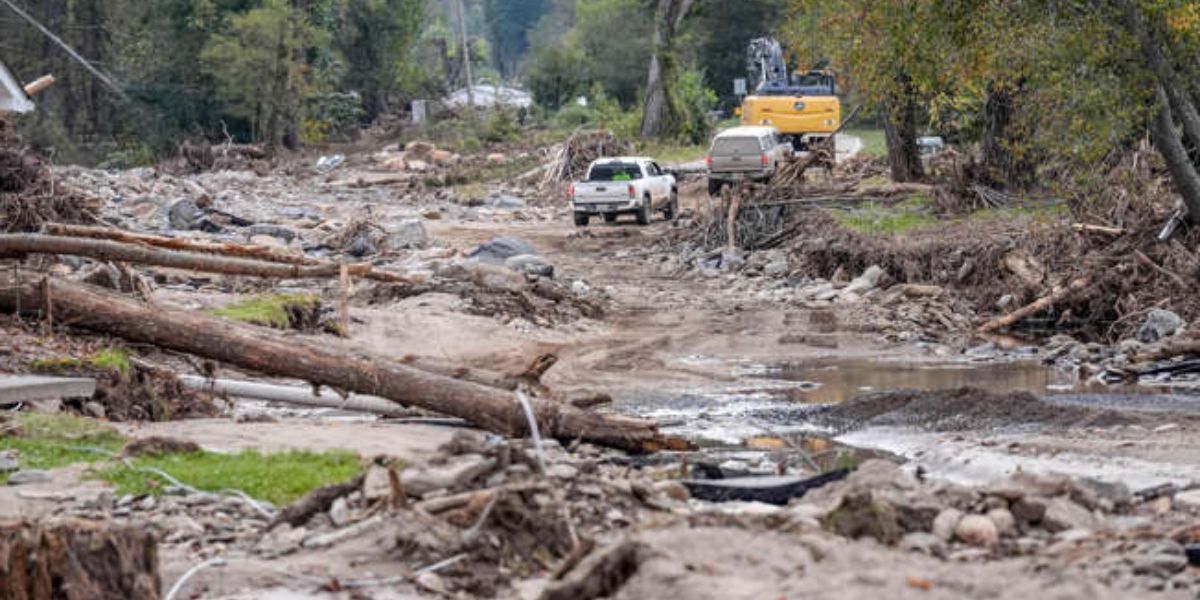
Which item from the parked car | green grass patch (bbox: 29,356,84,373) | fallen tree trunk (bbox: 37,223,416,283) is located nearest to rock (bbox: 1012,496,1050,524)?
green grass patch (bbox: 29,356,84,373)

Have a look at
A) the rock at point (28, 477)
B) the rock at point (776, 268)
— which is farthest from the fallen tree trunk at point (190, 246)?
the rock at point (776, 268)

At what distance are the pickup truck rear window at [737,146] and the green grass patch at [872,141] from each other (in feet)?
13.7

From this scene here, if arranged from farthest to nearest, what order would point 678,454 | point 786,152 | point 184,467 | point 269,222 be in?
point 786,152
point 269,222
point 678,454
point 184,467

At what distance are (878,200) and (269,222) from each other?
13.7m

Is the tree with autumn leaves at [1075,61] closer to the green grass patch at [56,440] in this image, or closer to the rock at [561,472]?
the rock at [561,472]

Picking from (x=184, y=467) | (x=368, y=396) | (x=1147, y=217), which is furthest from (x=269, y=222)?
(x=184, y=467)

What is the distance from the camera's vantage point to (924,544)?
920 centimetres

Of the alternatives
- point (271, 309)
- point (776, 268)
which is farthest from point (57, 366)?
point (776, 268)

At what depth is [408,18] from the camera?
3132 inches

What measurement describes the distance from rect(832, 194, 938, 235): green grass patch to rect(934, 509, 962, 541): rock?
22.7m

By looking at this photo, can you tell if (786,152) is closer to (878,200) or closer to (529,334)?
(878,200)

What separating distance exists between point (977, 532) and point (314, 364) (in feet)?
24.4

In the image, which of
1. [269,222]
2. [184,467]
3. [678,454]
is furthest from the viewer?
[269,222]

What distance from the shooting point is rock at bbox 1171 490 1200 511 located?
10.9m
